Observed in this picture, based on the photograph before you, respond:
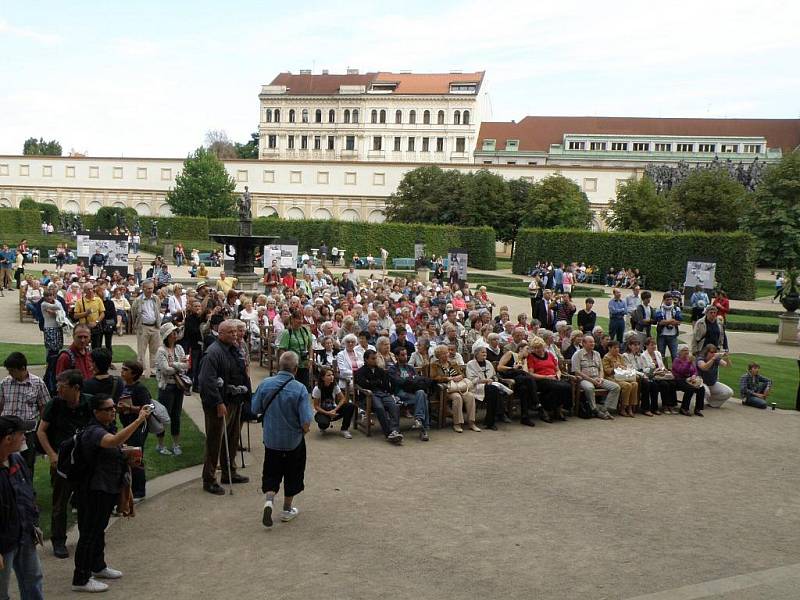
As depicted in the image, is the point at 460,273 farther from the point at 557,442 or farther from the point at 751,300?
the point at 557,442

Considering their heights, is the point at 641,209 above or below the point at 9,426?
above

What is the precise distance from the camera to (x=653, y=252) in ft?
151

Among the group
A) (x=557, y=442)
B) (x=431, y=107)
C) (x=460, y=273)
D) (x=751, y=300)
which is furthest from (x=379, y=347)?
(x=431, y=107)

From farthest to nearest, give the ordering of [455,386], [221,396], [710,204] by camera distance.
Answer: [710,204] < [455,386] < [221,396]

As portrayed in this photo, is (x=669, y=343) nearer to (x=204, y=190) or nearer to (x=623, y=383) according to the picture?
(x=623, y=383)

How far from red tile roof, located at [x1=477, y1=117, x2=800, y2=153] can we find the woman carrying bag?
98.6 meters

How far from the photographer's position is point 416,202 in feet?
235

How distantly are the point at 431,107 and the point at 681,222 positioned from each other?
172 ft

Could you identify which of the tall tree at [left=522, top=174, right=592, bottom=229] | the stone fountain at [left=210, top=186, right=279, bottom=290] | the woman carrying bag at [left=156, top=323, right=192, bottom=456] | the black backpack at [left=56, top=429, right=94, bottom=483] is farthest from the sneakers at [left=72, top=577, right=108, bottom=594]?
the tall tree at [left=522, top=174, right=592, bottom=229]

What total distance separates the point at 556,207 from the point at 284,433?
6305cm

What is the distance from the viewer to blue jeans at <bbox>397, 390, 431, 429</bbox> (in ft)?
37.1

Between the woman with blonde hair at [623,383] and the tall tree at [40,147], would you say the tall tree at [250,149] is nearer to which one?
the tall tree at [40,147]

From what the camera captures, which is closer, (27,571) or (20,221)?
(27,571)

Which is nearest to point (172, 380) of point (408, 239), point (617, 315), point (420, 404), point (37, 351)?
point (420, 404)
